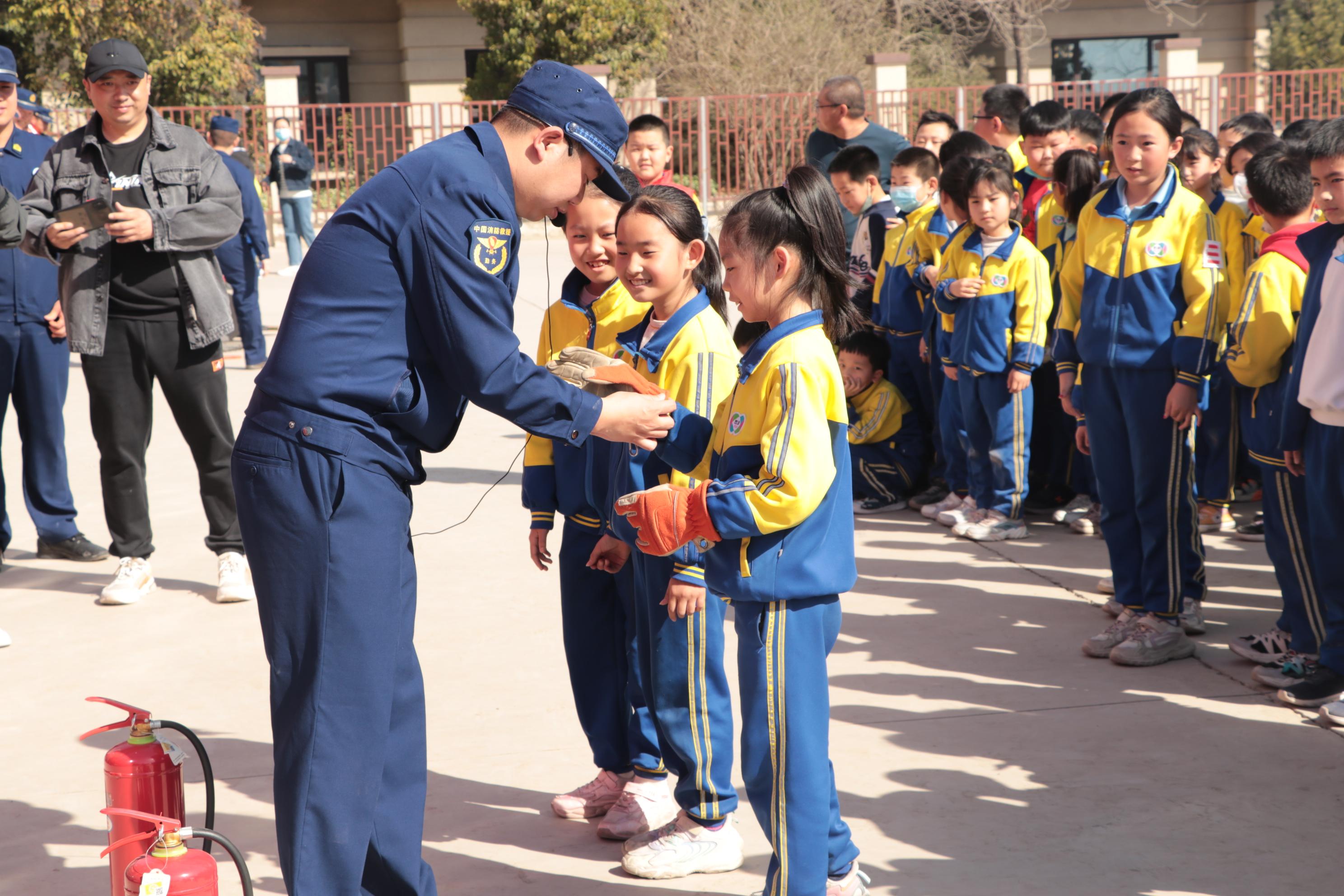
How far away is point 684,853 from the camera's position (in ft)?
10.6

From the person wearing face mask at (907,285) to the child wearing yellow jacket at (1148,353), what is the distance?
2.20m

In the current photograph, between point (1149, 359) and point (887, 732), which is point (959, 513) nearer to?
point (1149, 359)

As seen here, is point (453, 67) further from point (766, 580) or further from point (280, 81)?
point (766, 580)

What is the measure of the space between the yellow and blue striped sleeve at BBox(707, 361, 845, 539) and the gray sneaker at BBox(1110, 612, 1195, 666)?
230cm

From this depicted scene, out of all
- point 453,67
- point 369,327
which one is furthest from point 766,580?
point 453,67

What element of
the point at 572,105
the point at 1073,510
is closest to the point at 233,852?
the point at 572,105

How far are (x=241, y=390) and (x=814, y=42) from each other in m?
16.2

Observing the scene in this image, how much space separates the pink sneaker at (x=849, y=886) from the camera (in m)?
2.96

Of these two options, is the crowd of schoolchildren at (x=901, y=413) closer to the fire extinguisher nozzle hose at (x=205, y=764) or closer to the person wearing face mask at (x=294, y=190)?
the fire extinguisher nozzle hose at (x=205, y=764)

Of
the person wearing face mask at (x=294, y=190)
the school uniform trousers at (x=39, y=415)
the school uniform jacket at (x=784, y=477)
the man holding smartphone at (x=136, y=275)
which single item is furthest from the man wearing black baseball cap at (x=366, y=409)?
the person wearing face mask at (x=294, y=190)

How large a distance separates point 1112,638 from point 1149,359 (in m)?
1.02

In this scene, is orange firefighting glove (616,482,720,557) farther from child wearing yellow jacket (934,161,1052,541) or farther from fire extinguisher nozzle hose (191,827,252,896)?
child wearing yellow jacket (934,161,1052,541)

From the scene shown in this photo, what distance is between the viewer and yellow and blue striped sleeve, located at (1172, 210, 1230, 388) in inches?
175

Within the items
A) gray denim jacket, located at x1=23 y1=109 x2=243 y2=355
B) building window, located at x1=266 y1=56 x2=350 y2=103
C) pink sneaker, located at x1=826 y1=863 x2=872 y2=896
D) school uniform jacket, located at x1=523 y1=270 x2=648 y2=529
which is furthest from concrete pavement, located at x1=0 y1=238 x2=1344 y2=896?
building window, located at x1=266 y1=56 x2=350 y2=103
